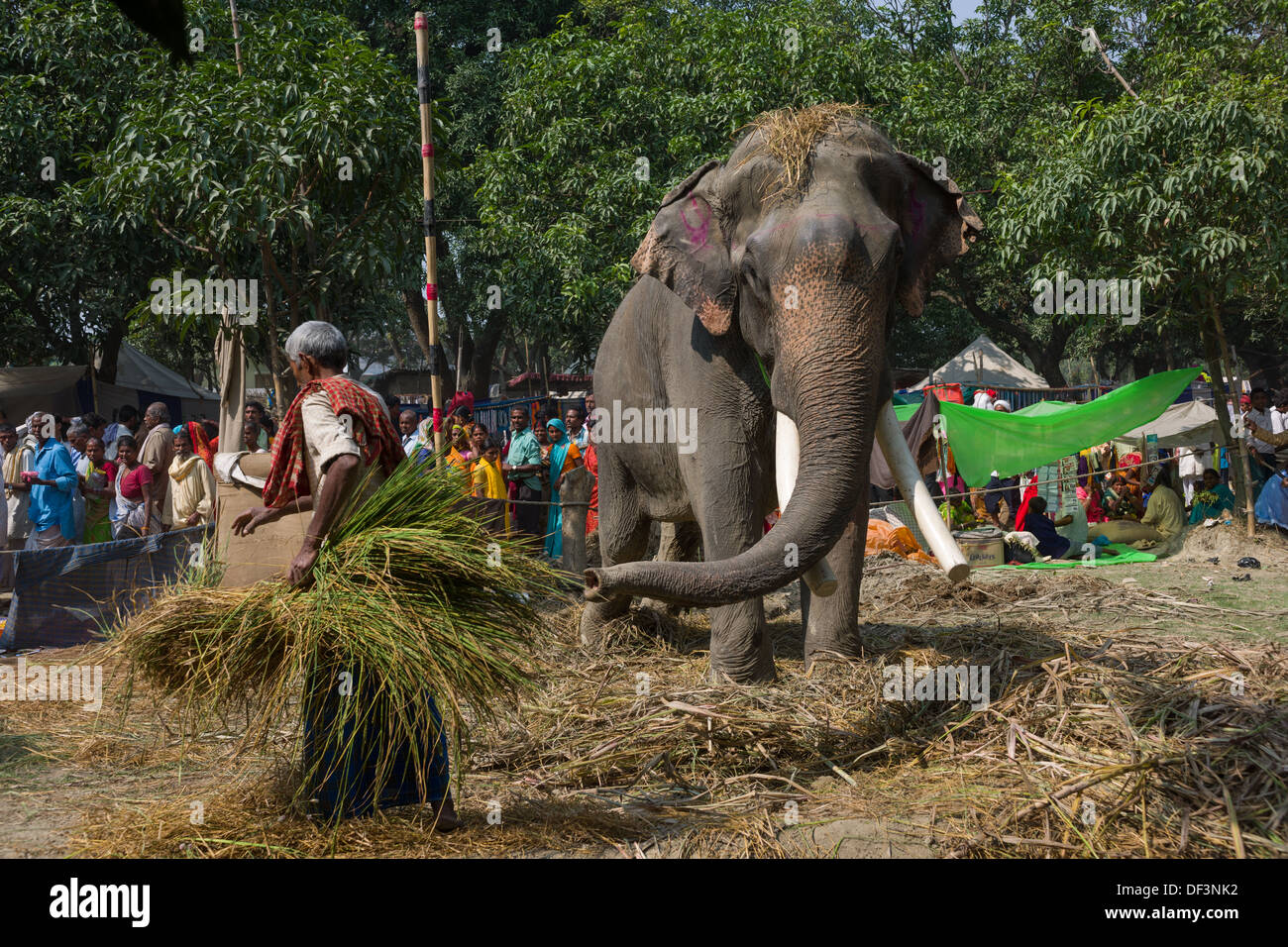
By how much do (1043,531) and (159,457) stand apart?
937cm

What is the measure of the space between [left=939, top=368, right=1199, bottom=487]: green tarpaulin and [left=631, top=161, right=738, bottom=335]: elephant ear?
8.10 meters

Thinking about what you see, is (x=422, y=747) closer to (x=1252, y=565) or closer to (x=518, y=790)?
(x=518, y=790)

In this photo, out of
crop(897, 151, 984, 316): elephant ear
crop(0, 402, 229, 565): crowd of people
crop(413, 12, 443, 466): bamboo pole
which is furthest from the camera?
crop(0, 402, 229, 565): crowd of people

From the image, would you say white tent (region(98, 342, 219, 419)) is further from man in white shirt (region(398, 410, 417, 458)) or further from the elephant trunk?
the elephant trunk

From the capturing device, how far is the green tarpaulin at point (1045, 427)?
43.4ft

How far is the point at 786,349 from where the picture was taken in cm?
536

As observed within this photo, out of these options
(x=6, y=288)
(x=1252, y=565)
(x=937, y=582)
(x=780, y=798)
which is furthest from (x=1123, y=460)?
(x=6, y=288)

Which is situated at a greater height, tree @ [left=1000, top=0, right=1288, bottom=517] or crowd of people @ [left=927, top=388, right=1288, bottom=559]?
tree @ [left=1000, top=0, right=1288, bottom=517]

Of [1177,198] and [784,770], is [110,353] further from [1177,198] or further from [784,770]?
[784,770]

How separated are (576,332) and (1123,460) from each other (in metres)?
10.2

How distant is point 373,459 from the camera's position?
4.53 metres

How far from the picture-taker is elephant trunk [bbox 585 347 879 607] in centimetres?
424

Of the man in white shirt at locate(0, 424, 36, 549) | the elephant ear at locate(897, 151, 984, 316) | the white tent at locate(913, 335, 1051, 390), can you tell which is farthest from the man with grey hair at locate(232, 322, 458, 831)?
the white tent at locate(913, 335, 1051, 390)

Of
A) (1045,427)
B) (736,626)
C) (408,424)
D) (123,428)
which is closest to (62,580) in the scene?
(408,424)
